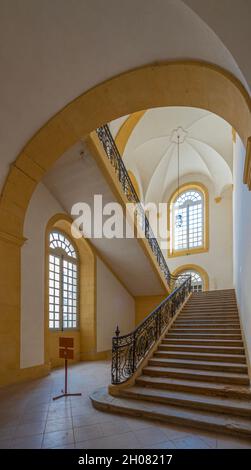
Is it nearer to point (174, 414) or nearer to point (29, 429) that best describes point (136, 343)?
point (174, 414)

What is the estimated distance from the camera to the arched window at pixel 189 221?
54.1 feet

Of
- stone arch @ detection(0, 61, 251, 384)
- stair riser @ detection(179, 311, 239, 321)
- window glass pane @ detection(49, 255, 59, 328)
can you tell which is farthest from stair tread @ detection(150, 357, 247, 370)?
window glass pane @ detection(49, 255, 59, 328)

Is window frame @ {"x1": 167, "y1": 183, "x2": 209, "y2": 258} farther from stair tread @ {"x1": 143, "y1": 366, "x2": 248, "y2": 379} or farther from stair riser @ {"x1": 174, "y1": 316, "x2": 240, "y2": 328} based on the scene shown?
stair tread @ {"x1": 143, "y1": 366, "x2": 248, "y2": 379}

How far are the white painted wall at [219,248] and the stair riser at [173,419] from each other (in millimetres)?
11466

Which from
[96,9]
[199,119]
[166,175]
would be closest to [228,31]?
[96,9]

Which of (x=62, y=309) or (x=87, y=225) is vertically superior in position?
(x=87, y=225)

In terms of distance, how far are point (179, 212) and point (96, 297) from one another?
353 inches

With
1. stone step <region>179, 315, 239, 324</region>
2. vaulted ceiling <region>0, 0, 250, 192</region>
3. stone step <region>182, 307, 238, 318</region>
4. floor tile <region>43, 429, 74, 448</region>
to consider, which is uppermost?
vaulted ceiling <region>0, 0, 250, 192</region>

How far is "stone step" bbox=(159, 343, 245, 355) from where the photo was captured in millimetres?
6117

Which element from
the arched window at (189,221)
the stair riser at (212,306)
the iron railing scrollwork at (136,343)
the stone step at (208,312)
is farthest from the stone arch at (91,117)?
the arched window at (189,221)

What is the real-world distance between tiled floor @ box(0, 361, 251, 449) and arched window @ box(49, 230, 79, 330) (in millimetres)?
3444

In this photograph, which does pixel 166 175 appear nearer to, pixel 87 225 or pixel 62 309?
pixel 87 225

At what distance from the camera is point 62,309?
917 cm
